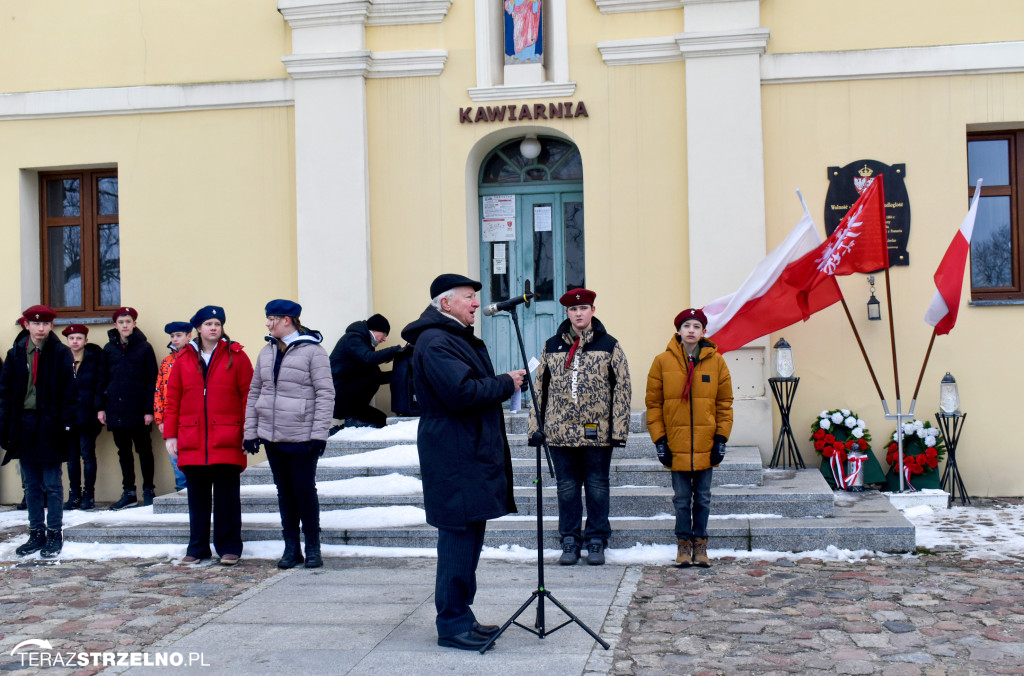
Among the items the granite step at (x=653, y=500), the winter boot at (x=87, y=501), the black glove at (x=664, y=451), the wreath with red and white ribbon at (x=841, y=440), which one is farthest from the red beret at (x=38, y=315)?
the wreath with red and white ribbon at (x=841, y=440)

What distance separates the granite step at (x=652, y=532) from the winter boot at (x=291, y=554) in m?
0.58

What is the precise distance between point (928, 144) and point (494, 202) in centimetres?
428

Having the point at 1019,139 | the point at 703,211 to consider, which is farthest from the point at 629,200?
the point at 1019,139

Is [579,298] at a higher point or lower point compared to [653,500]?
higher

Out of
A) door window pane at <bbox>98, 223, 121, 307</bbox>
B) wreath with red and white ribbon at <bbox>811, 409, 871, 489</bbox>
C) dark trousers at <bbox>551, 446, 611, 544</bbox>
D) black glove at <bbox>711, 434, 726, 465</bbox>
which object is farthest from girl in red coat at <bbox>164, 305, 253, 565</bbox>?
wreath with red and white ribbon at <bbox>811, 409, 871, 489</bbox>

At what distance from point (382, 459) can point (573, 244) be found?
3.13 metres

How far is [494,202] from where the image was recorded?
10914 mm

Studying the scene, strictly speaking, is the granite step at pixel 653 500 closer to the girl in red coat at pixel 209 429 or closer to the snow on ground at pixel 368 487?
the snow on ground at pixel 368 487

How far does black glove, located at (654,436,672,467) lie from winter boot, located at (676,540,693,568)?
1.75 feet

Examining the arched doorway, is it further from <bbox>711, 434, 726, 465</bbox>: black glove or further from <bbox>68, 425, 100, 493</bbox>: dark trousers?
<bbox>68, 425, 100, 493</bbox>: dark trousers

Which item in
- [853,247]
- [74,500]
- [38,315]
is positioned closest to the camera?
[38,315]

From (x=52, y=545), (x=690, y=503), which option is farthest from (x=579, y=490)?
(x=52, y=545)

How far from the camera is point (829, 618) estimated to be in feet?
18.4

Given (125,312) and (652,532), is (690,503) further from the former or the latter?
(125,312)
